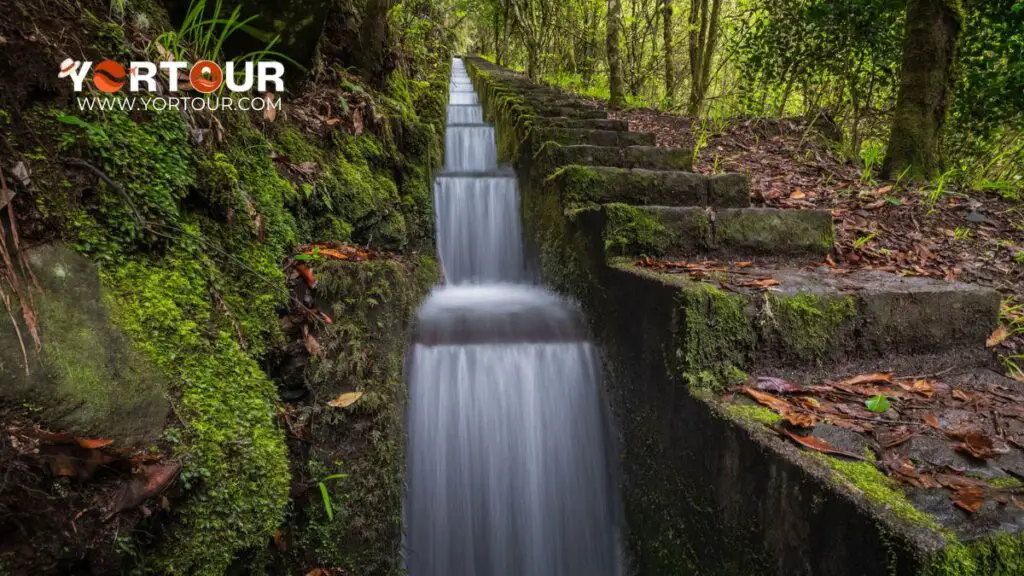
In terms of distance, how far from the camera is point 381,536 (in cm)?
219

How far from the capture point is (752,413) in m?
1.83

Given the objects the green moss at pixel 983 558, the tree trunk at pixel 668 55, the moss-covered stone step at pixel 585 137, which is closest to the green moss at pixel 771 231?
the moss-covered stone step at pixel 585 137

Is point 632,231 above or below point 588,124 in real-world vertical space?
below

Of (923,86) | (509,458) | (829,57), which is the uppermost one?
(829,57)

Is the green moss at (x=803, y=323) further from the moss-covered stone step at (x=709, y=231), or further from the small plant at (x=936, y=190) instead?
the small plant at (x=936, y=190)

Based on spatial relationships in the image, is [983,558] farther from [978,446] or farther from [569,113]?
[569,113]

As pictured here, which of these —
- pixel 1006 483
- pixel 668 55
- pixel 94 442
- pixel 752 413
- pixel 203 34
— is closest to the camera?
pixel 94 442

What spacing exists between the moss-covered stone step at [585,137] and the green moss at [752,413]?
10.2 feet

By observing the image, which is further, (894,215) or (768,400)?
(894,215)

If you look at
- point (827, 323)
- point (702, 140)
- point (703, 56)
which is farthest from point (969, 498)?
point (703, 56)

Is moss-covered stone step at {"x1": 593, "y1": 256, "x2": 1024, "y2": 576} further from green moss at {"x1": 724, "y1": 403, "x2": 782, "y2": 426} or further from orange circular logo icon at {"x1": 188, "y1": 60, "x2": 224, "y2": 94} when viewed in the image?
orange circular logo icon at {"x1": 188, "y1": 60, "x2": 224, "y2": 94}

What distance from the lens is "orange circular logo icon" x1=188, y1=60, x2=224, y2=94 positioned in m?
2.24

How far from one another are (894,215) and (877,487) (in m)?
3.43

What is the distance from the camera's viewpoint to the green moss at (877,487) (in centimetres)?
125
